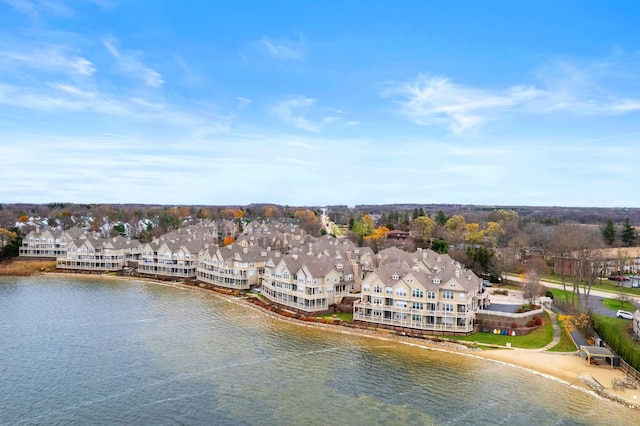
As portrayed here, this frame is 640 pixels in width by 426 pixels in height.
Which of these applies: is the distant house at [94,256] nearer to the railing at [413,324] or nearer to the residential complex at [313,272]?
the residential complex at [313,272]

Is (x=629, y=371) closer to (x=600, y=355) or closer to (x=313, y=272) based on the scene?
(x=600, y=355)

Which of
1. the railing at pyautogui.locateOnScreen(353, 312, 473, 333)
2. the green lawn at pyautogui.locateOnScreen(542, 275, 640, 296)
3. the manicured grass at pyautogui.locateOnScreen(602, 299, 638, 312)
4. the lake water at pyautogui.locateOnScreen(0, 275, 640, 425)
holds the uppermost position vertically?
the green lawn at pyautogui.locateOnScreen(542, 275, 640, 296)

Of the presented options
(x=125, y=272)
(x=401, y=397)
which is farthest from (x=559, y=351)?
(x=125, y=272)

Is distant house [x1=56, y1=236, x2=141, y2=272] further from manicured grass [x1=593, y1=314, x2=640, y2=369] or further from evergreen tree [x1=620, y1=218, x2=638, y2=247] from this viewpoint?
evergreen tree [x1=620, y1=218, x2=638, y2=247]

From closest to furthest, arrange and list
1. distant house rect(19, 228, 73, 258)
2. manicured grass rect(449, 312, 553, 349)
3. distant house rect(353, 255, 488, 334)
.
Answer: manicured grass rect(449, 312, 553, 349)
distant house rect(353, 255, 488, 334)
distant house rect(19, 228, 73, 258)

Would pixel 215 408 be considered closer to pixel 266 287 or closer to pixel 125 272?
pixel 266 287

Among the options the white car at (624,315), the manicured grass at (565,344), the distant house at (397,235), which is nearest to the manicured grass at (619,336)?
the white car at (624,315)

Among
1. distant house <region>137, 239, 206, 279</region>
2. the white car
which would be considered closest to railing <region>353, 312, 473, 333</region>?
the white car
